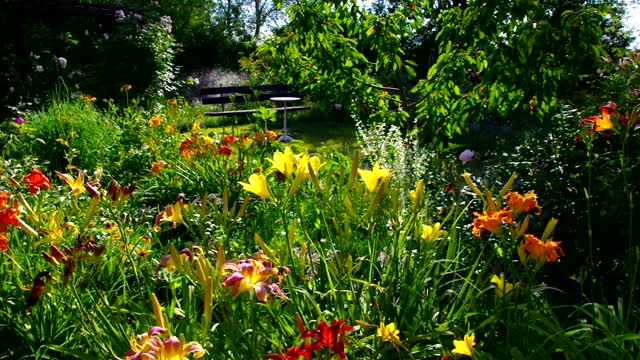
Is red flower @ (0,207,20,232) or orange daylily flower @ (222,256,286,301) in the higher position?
red flower @ (0,207,20,232)

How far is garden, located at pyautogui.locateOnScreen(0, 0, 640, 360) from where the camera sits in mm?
1625

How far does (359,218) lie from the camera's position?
6.20 ft

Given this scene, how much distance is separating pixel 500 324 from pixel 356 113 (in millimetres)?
3304

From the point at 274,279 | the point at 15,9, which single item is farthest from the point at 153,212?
the point at 15,9

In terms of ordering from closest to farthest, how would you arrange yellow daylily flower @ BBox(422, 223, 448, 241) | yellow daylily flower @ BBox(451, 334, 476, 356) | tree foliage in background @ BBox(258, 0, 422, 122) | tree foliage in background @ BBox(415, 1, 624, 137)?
yellow daylily flower @ BBox(451, 334, 476, 356) < yellow daylily flower @ BBox(422, 223, 448, 241) < tree foliage in background @ BBox(415, 1, 624, 137) < tree foliage in background @ BBox(258, 0, 422, 122)

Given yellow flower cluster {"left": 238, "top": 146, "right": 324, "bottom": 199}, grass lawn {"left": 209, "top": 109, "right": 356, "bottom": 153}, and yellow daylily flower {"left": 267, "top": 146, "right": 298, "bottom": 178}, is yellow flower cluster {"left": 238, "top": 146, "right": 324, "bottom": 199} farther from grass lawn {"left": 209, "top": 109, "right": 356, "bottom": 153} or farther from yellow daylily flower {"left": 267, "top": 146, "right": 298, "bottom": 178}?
grass lawn {"left": 209, "top": 109, "right": 356, "bottom": 153}

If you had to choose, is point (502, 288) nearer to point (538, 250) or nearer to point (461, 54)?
point (538, 250)

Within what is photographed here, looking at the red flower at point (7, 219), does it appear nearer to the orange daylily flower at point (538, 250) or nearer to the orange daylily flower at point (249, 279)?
the orange daylily flower at point (249, 279)

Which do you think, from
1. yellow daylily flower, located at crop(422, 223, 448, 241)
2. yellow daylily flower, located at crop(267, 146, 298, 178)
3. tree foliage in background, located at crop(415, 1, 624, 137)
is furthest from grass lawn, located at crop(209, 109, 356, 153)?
yellow daylily flower, located at crop(267, 146, 298, 178)

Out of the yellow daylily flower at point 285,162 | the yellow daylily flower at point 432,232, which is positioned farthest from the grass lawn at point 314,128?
the yellow daylily flower at point 285,162

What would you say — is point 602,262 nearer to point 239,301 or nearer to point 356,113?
point 239,301

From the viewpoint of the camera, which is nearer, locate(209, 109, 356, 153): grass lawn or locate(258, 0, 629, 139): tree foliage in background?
locate(258, 0, 629, 139): tree foliage in background

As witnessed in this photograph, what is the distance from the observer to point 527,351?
1685 millimetres

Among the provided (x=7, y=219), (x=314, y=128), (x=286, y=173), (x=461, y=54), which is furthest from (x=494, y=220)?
(x=314, y=128)
